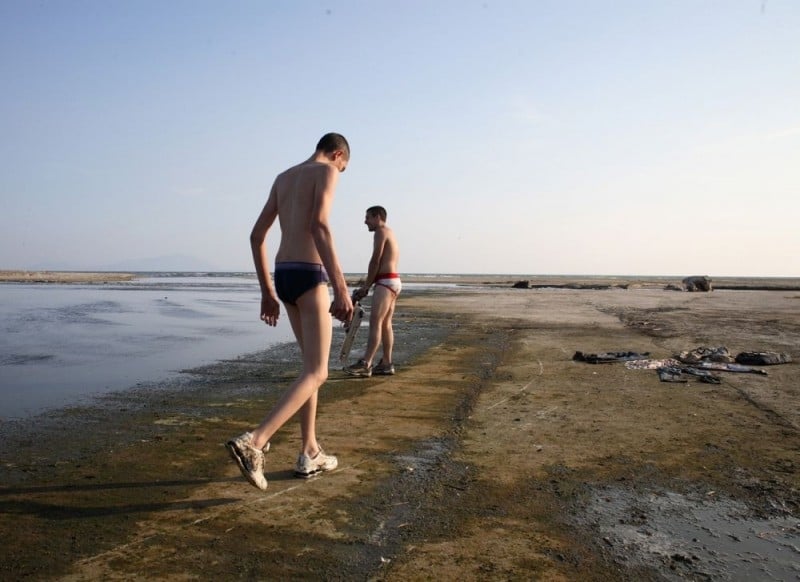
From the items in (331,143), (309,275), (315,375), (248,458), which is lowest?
(248,458)

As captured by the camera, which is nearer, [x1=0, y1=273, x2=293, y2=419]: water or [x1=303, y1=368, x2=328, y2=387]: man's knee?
[x1=303, y1=368, x2=328, y2=387]: man's knee

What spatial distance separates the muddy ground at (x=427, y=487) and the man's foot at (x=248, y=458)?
0.42ft

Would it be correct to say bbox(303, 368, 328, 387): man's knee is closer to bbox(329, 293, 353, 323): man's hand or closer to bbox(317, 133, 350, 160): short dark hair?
bbox(329, 293, 353, 323): man's hand

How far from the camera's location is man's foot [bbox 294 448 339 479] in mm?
3469

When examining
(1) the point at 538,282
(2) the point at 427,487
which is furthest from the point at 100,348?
(1) the point at 538,282

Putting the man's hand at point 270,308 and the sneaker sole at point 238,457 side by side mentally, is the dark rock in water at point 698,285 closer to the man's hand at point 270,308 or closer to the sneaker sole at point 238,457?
the man's hand at point 270,308

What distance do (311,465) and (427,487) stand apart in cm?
69

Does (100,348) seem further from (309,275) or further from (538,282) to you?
(538,282)

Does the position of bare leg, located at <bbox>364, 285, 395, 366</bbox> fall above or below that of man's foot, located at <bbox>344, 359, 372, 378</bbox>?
above

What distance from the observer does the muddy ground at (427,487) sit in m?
2.46

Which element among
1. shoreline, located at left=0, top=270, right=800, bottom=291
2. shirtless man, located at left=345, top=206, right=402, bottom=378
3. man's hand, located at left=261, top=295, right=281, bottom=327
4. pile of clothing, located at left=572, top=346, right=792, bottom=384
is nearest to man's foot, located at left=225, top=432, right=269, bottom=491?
man's hand, located at left=261, top=295, right=281, bottom=327

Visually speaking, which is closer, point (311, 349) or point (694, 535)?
point (694, 535)

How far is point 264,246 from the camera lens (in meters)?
3.77

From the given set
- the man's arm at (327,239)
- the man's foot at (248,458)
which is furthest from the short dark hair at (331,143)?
the man's foot at (248,458)
